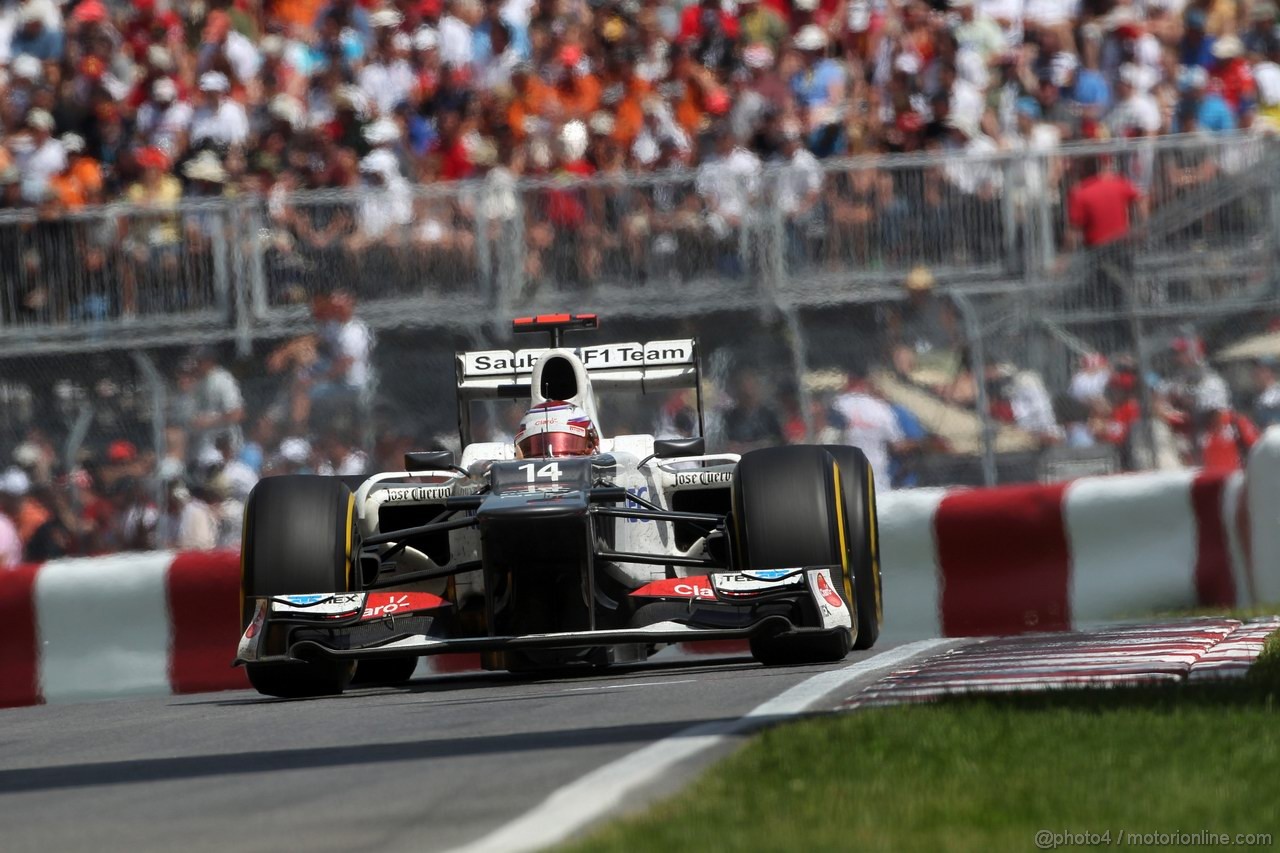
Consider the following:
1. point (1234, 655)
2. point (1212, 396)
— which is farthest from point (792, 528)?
point (1212, 396)

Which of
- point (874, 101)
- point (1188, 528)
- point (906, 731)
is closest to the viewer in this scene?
point (906, 731)

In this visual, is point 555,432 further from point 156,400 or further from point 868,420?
point 156,400

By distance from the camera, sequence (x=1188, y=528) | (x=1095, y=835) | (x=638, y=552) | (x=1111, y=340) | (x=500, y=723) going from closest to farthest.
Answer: (x=1095, y=835), (x=500, y=723), (x=638, y=552), (x=1188, y=528), (x=1111, y=340)

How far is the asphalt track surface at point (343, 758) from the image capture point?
4.92 metres

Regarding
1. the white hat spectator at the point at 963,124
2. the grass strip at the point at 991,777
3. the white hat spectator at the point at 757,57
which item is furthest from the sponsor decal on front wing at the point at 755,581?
the white hat spectator at the point at 757,57

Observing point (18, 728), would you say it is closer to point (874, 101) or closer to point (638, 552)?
point (638, 552)

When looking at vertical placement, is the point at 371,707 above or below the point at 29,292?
below

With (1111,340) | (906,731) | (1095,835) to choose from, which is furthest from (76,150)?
(1095,835)

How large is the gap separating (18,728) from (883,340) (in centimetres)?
680

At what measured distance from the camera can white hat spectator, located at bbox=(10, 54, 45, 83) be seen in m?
18.3

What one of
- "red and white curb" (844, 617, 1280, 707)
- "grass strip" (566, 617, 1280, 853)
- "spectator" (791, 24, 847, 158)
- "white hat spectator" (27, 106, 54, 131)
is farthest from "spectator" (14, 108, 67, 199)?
"grass strip" (566, 617, 1280, 853)

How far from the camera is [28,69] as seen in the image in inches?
725

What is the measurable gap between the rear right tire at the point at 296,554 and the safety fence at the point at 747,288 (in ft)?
15.7

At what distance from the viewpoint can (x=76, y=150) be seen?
17688mm
